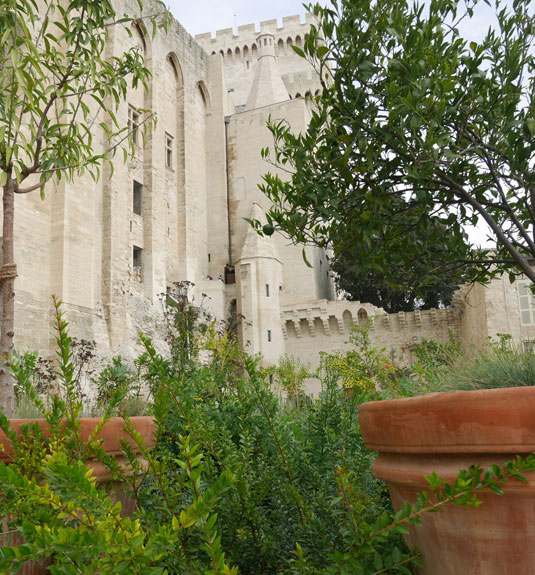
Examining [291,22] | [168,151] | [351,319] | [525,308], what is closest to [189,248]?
[168,151]

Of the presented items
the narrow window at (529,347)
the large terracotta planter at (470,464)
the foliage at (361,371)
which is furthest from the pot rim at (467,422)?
the foliage at (361,371)

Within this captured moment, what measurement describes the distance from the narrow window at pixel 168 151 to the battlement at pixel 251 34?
2115cm

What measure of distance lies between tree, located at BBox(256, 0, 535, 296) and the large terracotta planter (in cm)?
134

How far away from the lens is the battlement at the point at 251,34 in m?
42.0

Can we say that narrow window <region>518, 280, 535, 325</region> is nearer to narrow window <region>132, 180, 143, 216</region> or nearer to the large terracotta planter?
narrow window <region>132, 180, 143, 216</region>

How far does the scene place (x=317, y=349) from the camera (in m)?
24.3

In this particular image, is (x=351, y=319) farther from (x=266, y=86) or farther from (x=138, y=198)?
(x=266, y=86)

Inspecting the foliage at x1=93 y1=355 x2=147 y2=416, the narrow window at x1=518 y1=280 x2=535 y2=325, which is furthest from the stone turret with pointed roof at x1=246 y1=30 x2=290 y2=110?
the foliage at x1=93 y1=355 x2=147 y2=416

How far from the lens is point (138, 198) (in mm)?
22484

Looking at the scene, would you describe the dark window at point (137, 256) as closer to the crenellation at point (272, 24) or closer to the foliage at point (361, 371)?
the foliage at point (361, 371)

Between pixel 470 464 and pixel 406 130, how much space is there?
178 centimetres

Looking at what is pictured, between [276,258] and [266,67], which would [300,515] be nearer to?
[276,258]

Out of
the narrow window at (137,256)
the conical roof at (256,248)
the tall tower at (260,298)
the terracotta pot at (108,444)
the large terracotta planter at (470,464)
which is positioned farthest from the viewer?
the conical roof at (256,248)

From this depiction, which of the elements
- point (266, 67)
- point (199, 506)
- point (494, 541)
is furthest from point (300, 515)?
point (266, 67)
